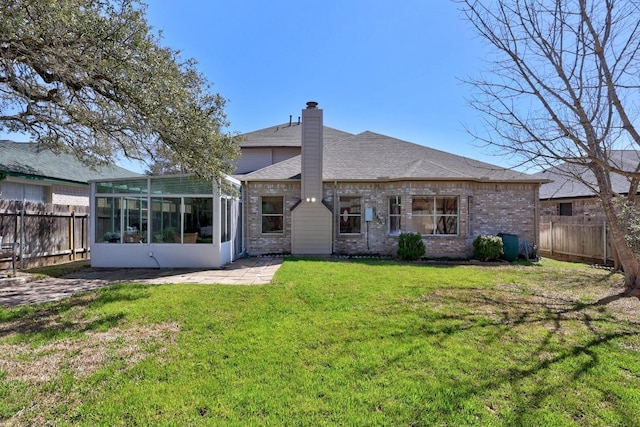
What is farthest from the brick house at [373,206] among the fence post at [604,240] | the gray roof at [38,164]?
the gray roof at [38,164]

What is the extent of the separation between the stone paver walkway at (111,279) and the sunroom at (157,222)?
51 centimetres

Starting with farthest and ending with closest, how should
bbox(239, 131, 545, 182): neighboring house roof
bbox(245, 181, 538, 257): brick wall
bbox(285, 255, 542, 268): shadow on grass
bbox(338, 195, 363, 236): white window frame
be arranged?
bbox(338, 195, 363, 236): white window frame
bbox(245, 181, 538, 257): brick wall
bbox(239, 131, 545, 182): neighboring house roof
bbox(285, 255, 542, 268): shadow on grass

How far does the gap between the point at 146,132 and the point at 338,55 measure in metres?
8.47

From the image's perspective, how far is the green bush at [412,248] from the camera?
40.5 ft

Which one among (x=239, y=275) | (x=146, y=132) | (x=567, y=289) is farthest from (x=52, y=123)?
(x=567, y=289)

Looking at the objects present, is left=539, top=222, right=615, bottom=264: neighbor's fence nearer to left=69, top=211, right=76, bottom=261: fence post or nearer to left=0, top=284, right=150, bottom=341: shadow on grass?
left=0, top=284, right=150, bottom=341: shadow on grass

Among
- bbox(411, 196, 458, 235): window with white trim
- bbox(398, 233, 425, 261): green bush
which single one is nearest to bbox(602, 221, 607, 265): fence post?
bbox(411, 196, 458, 235): window with white trim

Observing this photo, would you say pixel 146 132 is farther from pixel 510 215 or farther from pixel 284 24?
pixel 510 215

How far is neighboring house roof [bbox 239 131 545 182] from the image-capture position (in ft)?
44.5

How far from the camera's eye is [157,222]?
34.7 ft

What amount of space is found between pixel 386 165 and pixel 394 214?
2.62m

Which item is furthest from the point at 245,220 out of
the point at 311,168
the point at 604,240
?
the point at 604,240

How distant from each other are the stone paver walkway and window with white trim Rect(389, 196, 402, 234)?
5248 millimetres

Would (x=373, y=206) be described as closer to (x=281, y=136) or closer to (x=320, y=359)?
(x=281, y=136)
